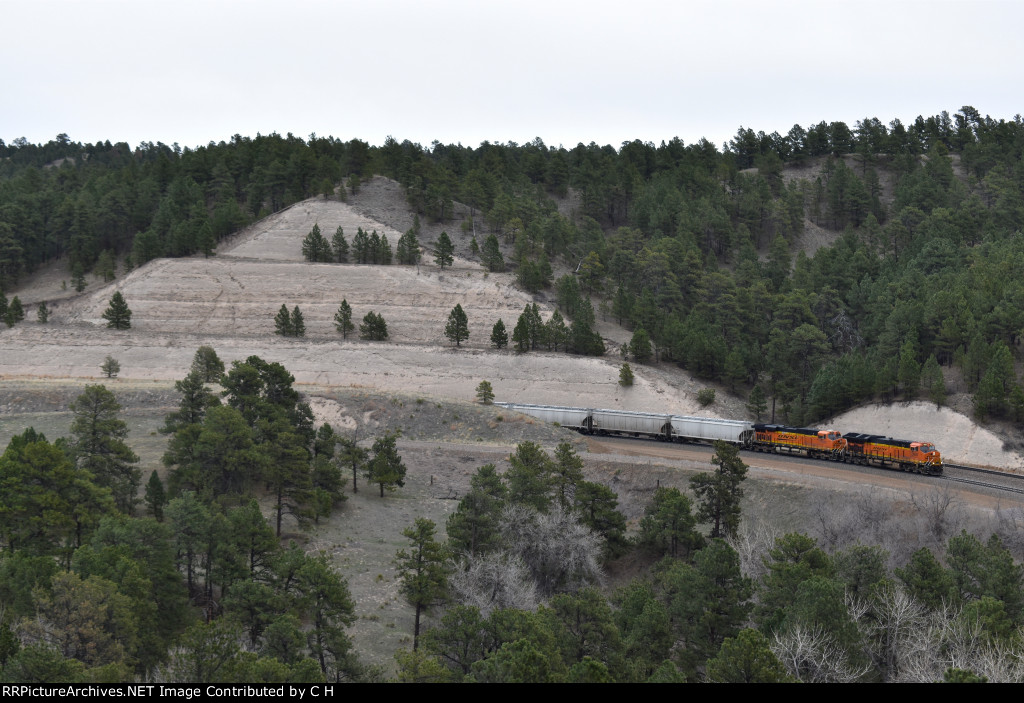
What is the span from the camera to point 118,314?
84.2 m

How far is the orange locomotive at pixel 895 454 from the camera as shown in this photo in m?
49.5

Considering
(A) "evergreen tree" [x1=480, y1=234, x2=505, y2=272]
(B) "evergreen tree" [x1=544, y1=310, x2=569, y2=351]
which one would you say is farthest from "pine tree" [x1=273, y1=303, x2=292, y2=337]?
(B) "evergreen tree" [x1=544, y1=310, x2=569, y2=351]

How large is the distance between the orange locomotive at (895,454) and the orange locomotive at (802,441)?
70 cm

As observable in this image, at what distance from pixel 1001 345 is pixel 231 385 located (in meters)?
51.1

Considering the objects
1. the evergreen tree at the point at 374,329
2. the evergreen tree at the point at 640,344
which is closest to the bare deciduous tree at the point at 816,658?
the evergreen tree at the point at 640,344

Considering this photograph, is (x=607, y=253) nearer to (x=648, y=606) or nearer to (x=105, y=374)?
(x=105, y=374)

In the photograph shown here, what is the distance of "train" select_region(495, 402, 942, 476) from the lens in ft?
165

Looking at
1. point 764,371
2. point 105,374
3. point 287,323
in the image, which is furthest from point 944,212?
point 105,374

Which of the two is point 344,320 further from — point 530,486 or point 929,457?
point 929,457

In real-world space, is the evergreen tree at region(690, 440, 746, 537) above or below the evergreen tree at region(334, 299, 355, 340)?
below

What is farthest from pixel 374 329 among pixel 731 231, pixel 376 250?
pixel 731 231

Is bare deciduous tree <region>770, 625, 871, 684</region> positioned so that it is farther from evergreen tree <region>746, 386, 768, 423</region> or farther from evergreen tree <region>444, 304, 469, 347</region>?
evergreen tree <region>444, 304, 469, 347</region>

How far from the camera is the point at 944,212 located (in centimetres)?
9838
